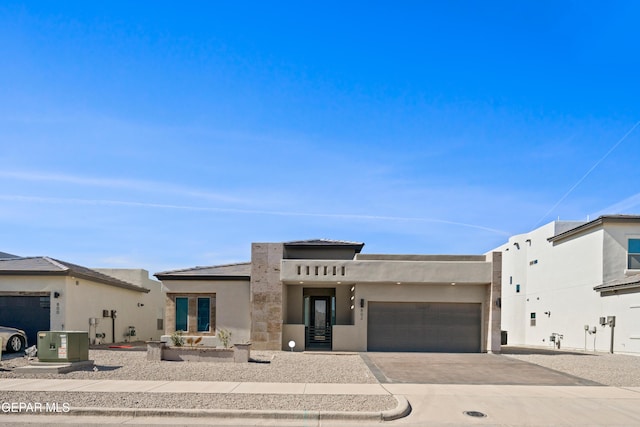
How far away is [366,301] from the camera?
24.9 metres

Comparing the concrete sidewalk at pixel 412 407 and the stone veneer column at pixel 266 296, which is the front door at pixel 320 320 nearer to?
the stone veneer column at pixel 266 296

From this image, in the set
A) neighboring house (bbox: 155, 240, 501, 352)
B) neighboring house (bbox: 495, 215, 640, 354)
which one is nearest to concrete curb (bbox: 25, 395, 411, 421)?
neighboring house (bbox: 155, 240, 501, 352)

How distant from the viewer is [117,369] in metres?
15.8

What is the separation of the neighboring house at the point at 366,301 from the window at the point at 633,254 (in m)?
8.91

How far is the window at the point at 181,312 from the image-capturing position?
85.0 feet

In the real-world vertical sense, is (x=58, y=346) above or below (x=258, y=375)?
above

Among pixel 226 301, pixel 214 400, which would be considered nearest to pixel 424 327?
Result: pixel 226 301

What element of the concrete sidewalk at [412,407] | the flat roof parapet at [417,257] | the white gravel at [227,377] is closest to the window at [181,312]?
the white gravel at [227,377]

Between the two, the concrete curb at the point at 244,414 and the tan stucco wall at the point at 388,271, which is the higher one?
the tan stucco wall at the point at 388,271

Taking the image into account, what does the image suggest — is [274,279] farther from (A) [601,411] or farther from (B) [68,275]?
(A) [601,411]

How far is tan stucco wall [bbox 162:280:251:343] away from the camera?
84.0 ft

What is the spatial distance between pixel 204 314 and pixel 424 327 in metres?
10.7

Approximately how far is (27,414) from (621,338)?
25.7 m

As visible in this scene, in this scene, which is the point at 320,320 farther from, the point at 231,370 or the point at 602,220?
the point at 602,220
